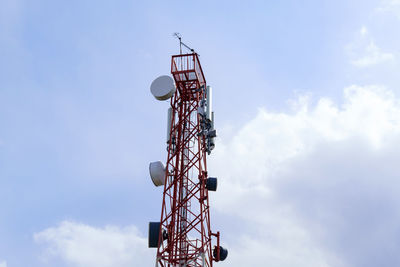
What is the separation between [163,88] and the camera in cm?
3962

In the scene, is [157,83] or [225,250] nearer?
[225,250]

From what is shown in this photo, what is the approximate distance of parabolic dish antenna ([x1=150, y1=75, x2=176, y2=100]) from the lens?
39.4 m

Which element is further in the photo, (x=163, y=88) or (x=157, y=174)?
(x=163, y=88)

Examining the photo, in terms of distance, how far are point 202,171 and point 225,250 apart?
5399 mm

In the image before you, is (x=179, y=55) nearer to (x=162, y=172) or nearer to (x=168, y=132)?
(x=168, y=132)

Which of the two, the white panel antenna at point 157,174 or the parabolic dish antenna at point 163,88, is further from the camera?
the parabolic dish antenna at point 163,88

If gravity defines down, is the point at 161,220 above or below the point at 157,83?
below

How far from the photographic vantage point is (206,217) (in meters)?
36.7

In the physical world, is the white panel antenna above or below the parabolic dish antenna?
below

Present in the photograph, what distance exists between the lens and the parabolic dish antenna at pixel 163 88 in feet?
129

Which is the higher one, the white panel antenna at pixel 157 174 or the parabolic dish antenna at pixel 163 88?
the parabolic dish antenna at pixel 163 88

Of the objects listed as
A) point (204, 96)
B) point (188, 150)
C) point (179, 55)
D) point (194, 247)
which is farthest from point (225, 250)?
point (179, 55)

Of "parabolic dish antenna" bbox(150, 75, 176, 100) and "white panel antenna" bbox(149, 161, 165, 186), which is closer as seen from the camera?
"white panel antenna" bbox(149, 161, 165, 186)

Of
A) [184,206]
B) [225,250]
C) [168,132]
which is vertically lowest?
[225,250]
